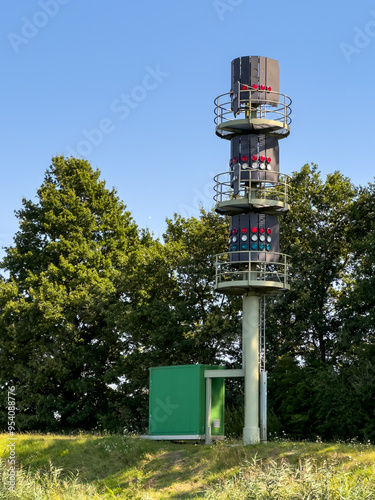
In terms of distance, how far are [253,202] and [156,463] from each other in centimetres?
1046

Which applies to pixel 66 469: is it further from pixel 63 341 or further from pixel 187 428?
pixel 63 341

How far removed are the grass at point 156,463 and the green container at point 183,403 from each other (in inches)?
27.9

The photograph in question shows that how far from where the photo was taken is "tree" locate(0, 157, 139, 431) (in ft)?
136

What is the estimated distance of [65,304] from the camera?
137 feet

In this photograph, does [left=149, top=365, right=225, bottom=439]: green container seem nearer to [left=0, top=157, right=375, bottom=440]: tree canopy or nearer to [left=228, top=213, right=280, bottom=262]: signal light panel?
[left=228, top=213, right=280, bottom=262]: signal light panel

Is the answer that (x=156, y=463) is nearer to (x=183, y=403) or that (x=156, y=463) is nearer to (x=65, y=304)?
(x=183, y=403)

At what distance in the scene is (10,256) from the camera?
4584 centimetres

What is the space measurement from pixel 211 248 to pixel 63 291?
941 cm

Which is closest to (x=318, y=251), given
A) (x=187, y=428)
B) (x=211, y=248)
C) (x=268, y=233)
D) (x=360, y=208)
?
(x=360, y=208)

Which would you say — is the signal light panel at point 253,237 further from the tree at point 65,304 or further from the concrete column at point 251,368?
the tree at point 65,304

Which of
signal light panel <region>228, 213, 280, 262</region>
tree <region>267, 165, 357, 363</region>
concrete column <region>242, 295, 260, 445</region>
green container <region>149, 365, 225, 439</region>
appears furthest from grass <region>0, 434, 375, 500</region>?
tree <region>267, 165, 357, 363</region>

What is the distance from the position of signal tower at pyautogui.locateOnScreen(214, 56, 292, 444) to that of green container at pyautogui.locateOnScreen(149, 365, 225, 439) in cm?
127

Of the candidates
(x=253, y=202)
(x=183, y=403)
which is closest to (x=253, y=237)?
(x=253, y=202)

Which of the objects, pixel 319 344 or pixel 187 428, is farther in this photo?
pixel 319 344
